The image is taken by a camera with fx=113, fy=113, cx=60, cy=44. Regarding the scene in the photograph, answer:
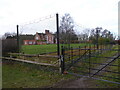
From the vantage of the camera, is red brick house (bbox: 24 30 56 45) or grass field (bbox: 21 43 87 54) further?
grass field (bbox: 21 43 87 54)

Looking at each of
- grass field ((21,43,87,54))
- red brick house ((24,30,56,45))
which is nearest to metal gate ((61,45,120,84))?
grass field ((21,43,87,54))

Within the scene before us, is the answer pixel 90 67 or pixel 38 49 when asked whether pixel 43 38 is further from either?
pixel 90 67

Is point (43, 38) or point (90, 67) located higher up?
point (43, 38)

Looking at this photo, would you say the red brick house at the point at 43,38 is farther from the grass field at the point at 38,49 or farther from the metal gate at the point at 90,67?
the metal gate at the point at 90,67

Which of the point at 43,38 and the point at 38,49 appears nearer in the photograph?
the point at 43,38

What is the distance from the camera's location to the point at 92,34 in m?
17.1

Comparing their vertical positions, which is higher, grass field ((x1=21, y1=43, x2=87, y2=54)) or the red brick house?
the red brick house

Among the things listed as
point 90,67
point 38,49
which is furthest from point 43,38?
point 90,67

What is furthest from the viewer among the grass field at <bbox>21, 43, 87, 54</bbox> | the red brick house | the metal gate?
the grass field at <bbox>21, 43, 87, 54</bbox>

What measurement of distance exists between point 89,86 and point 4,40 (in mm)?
8475

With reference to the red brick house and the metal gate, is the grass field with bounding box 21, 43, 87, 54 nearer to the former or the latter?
the red brick house

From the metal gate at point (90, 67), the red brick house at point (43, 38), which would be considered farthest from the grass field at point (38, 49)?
the metal gate at point (90, 67)

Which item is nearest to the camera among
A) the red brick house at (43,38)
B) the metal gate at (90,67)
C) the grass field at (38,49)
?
the metal gate at (90,67)

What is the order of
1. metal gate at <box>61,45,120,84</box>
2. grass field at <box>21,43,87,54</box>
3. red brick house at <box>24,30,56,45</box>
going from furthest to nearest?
grass field at <box>21,43,87,54</box> → red brick house at <box>24,30,56,45</box> → metal gate at <box>61,45,120,84</box>
